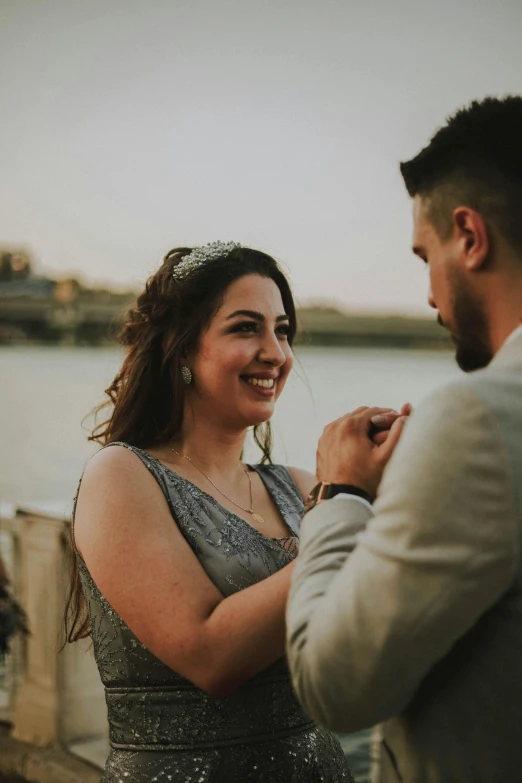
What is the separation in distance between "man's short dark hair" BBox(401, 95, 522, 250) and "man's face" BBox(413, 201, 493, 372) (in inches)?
0.6

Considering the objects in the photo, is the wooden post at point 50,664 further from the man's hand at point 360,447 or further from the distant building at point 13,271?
the distant building at point 13,271

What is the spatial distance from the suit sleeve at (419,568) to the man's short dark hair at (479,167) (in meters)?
0.27

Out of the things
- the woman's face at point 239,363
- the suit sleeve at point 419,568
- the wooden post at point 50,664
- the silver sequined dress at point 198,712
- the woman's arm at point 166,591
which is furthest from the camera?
the wooden post at point 50,664

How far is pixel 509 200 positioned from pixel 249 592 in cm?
74

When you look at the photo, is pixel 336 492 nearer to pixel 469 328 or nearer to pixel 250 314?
pixel 469 328

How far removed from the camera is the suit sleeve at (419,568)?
801mm

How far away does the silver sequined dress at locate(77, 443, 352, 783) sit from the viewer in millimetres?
1603

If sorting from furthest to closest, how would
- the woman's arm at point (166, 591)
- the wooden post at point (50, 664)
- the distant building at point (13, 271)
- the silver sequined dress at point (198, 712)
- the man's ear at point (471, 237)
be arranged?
the distant building at point (13, 271), the wooden post at point (50, 664), the silver sequined dress at point (198, 712), the woman's arm at point (166, 591), the man's ear at point (471, 237)

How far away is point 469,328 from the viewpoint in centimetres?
101

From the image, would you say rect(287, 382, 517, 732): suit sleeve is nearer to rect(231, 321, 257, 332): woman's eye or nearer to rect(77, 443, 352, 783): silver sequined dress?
rect(77, 443, 352, 783): silver sequined dress

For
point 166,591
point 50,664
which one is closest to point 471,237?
Result: point 166,591

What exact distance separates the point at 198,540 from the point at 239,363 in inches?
16.5

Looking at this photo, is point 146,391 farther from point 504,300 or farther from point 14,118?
point 14,118

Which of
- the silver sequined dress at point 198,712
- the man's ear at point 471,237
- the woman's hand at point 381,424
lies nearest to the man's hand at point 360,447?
the woman's hand at point 381,424
